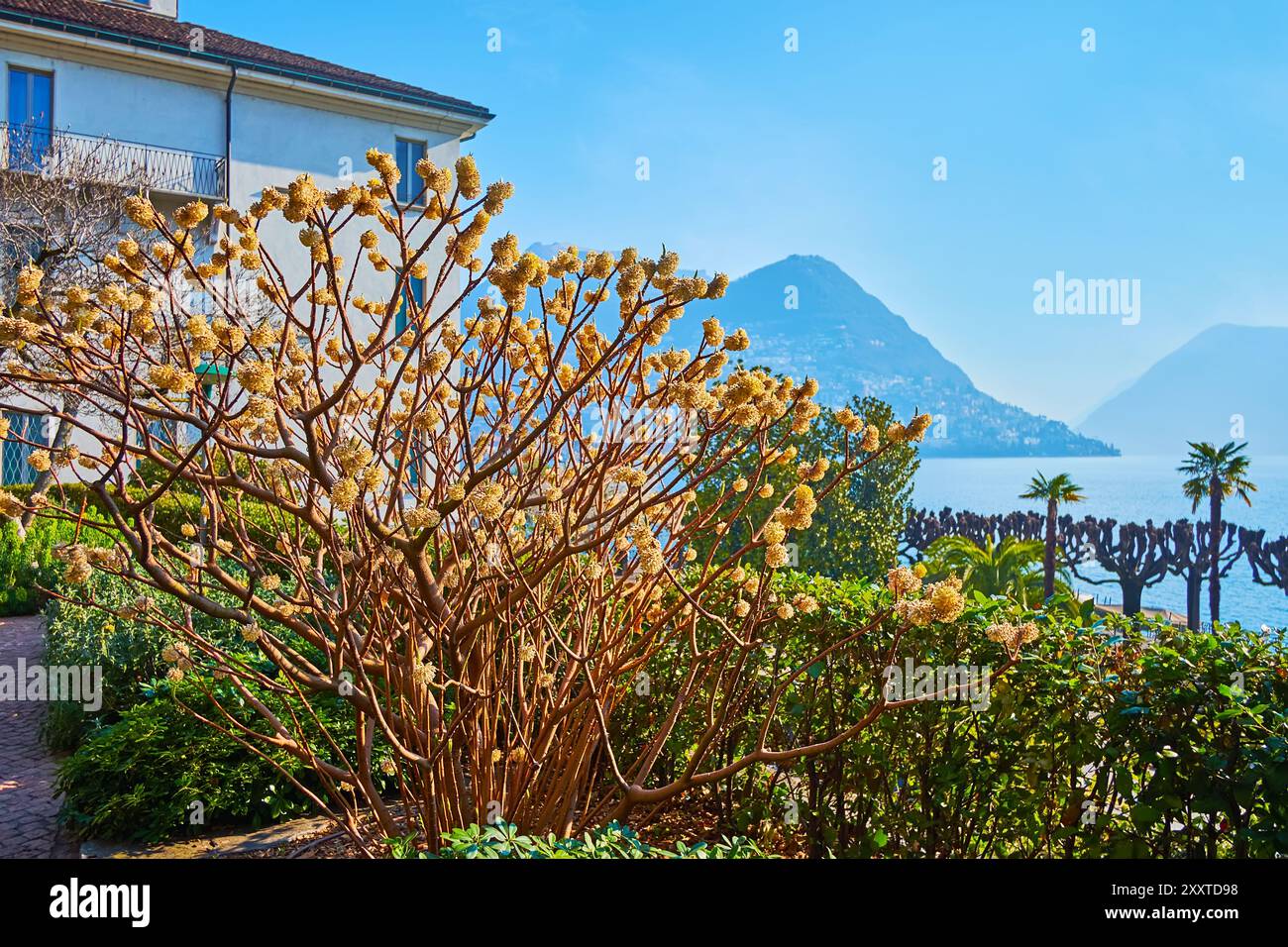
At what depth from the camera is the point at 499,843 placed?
2.08 m

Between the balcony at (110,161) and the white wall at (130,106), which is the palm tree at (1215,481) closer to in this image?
the balcony at (110,161)

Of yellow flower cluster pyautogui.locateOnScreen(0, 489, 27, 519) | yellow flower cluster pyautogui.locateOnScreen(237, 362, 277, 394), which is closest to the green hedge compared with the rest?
yellow flower cluster pyautogui.locateOnScreen(237, 362, 277, 394)

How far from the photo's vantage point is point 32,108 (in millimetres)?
16453

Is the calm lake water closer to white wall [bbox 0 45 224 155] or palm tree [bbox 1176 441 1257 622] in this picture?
palm tree [bbox 1176 441 1257 622]

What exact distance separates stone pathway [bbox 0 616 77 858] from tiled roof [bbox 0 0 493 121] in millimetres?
13652

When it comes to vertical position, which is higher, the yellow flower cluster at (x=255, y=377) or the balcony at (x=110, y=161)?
the balcony at (x=110, y=161)

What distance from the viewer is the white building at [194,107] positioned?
16375 millimetres

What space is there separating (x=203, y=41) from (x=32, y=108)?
3411 millimetres

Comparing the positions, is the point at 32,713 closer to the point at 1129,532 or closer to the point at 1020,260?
the point at 1129,532

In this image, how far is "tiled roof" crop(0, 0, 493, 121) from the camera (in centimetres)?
1645

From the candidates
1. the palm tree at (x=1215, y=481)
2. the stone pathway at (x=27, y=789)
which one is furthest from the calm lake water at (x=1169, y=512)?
the stone pathway at (x=27, y=789)

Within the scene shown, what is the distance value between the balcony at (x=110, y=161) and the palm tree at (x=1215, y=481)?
23.8m
